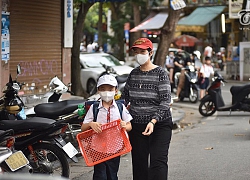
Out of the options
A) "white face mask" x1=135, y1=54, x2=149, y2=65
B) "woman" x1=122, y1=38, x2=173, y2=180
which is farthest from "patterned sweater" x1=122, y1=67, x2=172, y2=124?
"white face mask" x1=135, y1=54, x2=149, y2=65

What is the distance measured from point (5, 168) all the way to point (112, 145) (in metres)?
1.10

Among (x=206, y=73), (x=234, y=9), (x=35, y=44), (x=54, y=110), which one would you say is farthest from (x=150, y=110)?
(x=234, y=9)

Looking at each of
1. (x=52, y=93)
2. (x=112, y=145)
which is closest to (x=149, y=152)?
(x=112, y=145)

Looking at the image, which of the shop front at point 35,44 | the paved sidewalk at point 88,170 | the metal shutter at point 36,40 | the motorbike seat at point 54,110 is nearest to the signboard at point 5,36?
the shop front at point 35,44

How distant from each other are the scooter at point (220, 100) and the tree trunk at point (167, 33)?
1.85 metres

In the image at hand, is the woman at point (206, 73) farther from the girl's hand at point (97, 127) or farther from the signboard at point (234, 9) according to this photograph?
the girl's hand at point (97, 127)

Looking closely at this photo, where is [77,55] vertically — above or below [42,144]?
above

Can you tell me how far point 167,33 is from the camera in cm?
1641

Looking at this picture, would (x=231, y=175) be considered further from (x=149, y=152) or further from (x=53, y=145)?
(x=53, y=145)

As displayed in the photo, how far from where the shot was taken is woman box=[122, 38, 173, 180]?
6.04 m

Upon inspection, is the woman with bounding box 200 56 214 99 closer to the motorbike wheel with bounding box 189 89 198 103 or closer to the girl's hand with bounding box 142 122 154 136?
the motorbike wheel with bounding box 189 89 198 103

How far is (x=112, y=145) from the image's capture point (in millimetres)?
5867

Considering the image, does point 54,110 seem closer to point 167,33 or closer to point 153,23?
point 167,33

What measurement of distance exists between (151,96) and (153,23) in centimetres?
3216
